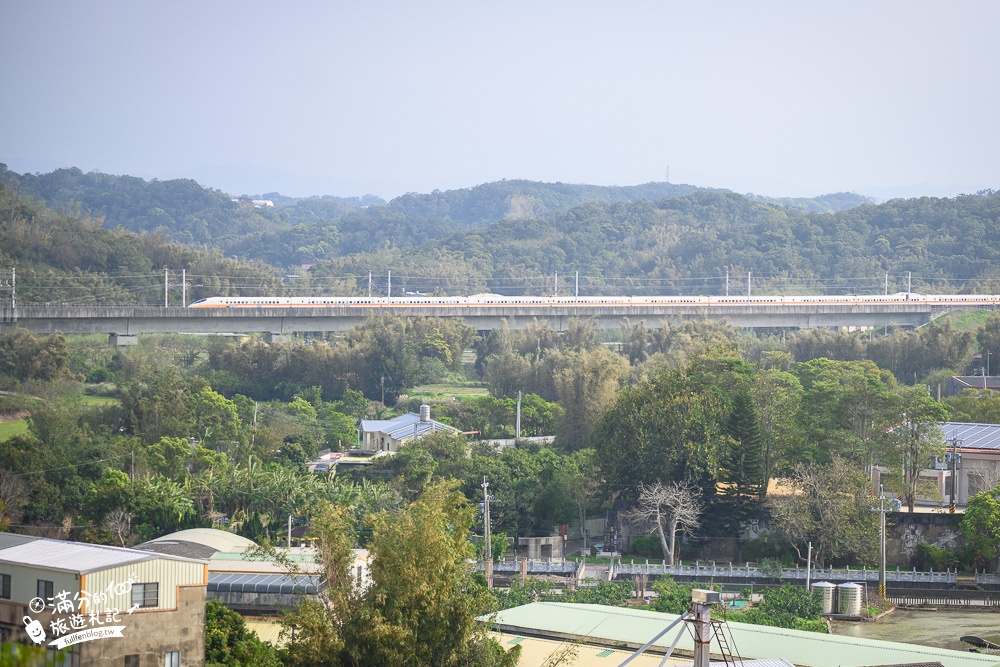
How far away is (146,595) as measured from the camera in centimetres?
1814

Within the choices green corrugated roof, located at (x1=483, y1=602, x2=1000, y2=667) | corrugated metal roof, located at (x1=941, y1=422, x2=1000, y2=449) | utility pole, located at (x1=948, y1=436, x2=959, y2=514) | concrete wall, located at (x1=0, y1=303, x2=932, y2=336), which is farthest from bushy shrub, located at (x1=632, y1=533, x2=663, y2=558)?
concrete wall, located at (x1=0, y1=303, x2=932, y2=336)

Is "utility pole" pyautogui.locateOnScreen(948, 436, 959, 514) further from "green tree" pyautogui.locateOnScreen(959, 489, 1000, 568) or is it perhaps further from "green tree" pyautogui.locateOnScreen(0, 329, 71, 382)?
"green tree" pyautogui.locateOnScreen(0, 329, 71, 382)

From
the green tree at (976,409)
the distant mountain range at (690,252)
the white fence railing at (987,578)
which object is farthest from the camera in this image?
the distant mountain range at (690,252)

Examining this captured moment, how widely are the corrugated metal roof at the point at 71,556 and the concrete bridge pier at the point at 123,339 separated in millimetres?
50417

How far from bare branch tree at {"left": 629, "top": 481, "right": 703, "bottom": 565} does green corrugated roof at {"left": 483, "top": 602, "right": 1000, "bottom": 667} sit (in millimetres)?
8676

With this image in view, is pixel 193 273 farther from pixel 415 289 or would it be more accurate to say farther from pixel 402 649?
pixel 402 649

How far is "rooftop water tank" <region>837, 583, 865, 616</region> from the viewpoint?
27703mm

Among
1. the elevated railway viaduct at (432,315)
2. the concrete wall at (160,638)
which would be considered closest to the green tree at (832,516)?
the concrete wall at (160,638)

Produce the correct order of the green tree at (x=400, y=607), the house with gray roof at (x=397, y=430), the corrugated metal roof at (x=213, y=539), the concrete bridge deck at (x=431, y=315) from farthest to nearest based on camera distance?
the concrete bridge deck at (x=431, y=315)
the house with gray roof at (x=397, y=430)
the corrugated metal roof at (x=213, y=539)
the green tree at (x=400, y=607)

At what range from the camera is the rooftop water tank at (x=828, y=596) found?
2789 cm

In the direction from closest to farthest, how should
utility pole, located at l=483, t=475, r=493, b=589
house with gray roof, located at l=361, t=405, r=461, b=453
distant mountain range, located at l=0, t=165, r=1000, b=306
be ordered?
1. utility pole, located at l=483, t=475, r=493, b=589
2. house with gray roof, located at l=361, t=405, r=461, b=453
3. distant mountain range, located at l=0, t=165, r=1000, b=306

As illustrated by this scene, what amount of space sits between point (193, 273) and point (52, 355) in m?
37.1

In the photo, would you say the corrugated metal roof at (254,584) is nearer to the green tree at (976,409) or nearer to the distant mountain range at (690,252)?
the green tree at (976,409)

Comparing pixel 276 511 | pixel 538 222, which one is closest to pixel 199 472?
pixel 276 511
